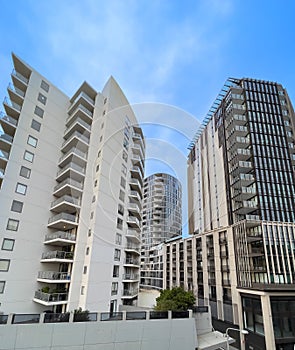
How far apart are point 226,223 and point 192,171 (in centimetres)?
1520

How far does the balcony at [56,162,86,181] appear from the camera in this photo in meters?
18.3

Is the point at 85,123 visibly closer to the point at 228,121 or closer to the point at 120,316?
the point at 120,316

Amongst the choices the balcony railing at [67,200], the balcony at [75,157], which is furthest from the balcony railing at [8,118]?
the balcony railing at [67,200]

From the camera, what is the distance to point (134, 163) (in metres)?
25.0

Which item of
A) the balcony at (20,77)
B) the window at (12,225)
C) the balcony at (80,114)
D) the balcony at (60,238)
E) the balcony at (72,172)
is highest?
the balcony at (20,77)

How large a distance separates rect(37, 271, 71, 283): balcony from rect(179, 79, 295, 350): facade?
641 inches

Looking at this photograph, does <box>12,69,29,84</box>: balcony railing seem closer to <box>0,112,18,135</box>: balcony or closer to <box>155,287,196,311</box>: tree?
<box>0,112,18,135</box>: balcony

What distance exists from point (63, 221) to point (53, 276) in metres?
4.05

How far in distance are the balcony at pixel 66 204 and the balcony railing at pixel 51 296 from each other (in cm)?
635

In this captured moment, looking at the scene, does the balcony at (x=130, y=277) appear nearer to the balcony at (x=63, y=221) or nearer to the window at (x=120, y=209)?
the window at (x=120, y=209)

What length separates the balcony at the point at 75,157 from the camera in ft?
62.5

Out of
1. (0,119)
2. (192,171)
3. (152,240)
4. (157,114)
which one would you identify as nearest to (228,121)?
(192,171)

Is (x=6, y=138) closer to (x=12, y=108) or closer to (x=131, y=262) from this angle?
(x=12, y=108)

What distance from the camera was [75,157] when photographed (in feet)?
63.0
